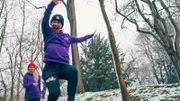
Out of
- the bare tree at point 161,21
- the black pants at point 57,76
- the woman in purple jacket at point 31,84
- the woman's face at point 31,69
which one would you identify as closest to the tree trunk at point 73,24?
the bare tree at point 161,21

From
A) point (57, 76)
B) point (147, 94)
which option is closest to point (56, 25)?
point (57, 76)

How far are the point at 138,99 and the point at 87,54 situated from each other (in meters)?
15.8

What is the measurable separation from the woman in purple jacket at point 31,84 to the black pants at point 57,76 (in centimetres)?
365

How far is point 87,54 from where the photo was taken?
27250 millimetres

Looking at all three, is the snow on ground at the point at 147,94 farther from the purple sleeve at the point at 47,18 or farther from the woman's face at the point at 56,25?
the purple sleeve at the point at 47,18

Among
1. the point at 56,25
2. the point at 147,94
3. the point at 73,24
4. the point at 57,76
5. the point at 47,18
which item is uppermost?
the point at 73,24

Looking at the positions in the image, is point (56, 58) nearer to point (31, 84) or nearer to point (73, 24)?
point (31, 84)

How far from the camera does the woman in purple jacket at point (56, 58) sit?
355 cm

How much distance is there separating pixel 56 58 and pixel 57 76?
0.29 m

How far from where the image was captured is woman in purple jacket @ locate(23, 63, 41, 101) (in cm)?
723

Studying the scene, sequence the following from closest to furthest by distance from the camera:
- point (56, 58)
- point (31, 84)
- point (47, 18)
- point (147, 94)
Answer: point (56, 58) → point (47, 18) → point (31, 84) → point (147, 94)

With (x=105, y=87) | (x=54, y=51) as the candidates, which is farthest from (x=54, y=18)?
(x=105, y=87)

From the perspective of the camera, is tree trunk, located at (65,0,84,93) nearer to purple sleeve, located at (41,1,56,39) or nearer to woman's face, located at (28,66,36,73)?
woman's face, located at (28,66,36,73)

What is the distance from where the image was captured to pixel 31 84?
7.21m
